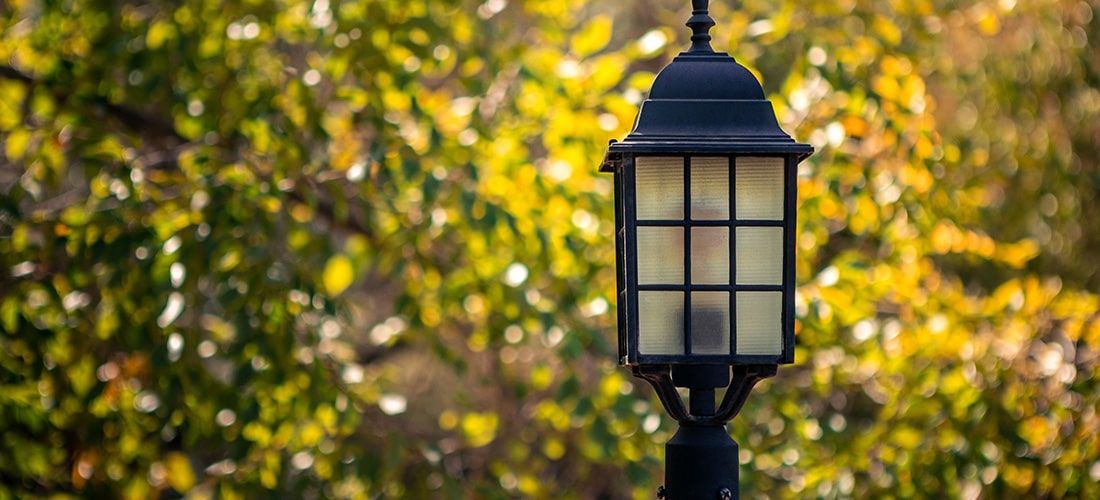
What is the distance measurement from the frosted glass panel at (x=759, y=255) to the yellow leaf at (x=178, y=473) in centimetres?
288

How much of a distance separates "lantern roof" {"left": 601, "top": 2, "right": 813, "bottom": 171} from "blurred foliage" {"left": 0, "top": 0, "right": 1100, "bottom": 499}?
1.66 m

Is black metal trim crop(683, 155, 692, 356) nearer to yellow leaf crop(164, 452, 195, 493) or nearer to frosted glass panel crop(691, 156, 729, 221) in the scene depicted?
frosted glass panel crop(691, 156, 729, 221)

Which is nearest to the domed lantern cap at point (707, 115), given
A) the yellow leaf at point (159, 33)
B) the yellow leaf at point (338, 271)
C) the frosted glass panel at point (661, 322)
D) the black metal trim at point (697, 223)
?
the black metal trim at point (697, 223)

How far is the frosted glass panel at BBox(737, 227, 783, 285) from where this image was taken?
2492 millimetres

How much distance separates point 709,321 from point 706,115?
391 millimetres

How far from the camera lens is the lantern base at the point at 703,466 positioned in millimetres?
2523

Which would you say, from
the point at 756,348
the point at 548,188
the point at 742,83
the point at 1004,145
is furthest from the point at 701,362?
the point at 1004,145

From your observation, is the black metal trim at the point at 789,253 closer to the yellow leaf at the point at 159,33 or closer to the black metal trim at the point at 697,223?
the black metal trim at the point at 697,223

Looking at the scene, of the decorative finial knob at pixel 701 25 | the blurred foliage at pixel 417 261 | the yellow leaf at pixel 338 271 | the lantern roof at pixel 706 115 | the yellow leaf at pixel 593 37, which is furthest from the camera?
the yellow leaf at pixel 338 271

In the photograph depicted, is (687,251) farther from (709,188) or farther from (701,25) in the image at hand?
(701,25)

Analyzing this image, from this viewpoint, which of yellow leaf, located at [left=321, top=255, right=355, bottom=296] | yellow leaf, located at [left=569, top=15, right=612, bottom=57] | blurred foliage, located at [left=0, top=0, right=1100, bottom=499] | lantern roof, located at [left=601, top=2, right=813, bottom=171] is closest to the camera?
lantern roof, located at [left=601, top=2, right=813, bottom=171]

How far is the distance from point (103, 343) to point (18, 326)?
635 mm

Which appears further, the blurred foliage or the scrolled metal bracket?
the blurred foliage

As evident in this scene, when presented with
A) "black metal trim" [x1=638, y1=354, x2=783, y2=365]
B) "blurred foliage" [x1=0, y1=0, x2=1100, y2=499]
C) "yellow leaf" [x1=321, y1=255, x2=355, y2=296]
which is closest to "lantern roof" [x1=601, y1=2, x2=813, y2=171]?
"black metal trim" [x1=638, y1=354, x2=783, y2=365]
